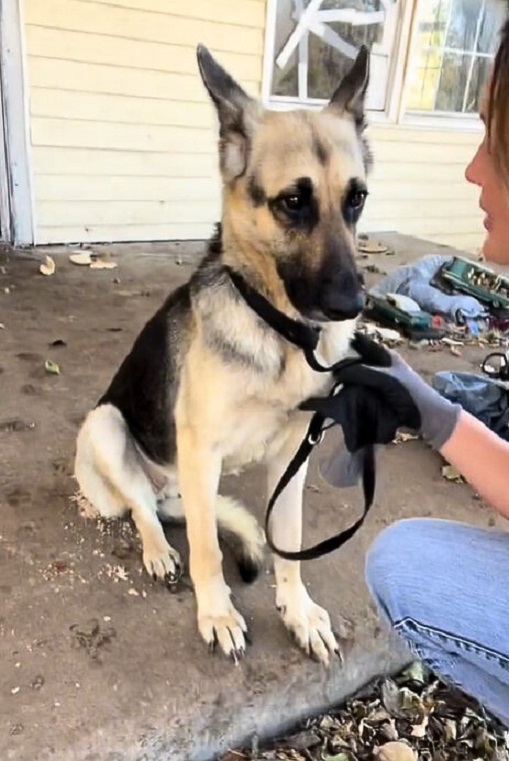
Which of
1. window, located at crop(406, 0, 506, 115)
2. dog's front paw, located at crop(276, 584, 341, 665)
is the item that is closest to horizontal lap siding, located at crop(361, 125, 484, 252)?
window, located at crop(406, 0, 506, 115)

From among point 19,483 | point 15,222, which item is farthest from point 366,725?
point 15,222

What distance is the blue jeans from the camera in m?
1.28

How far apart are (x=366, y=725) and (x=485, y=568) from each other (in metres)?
0.57

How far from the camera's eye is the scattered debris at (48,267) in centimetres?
422

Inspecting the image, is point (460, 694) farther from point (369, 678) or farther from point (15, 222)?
point (15, 222)

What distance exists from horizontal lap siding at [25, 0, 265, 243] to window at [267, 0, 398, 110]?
0.22 meters

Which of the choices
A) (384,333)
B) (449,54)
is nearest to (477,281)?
(384,333)

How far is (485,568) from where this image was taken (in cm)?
131

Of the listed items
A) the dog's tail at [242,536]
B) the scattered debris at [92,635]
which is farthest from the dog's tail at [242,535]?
the scattered debris at [92,635]

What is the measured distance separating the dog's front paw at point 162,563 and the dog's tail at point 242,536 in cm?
14

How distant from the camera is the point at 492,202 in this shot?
142 centimetres

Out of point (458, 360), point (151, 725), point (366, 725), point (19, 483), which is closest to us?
point (151, 725)

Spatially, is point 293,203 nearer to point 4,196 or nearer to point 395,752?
point 395,752

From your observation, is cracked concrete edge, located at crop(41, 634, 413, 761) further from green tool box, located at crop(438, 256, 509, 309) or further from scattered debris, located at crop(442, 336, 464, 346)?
green tool box, located at crop(438, 256, 509, 309)
